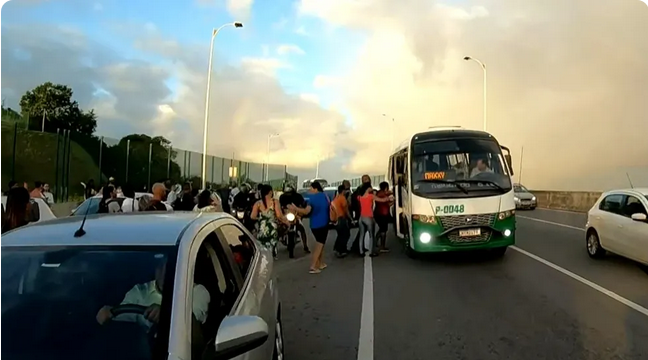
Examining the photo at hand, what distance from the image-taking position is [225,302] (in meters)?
3.75

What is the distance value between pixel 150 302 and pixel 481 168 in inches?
450

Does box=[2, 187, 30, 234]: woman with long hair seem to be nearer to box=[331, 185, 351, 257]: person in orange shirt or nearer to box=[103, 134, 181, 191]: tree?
box=[331, 185, 351, 257]: person in orange shirt

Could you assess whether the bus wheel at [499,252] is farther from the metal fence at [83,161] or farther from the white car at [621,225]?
the metal fence at [83,161]

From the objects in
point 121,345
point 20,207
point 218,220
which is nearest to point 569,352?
point 218,220

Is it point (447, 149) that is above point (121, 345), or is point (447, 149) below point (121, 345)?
above

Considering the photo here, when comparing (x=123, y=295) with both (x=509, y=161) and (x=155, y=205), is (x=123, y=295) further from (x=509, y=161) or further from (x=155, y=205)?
(x=509, y=161)

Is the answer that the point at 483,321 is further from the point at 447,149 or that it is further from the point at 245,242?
the point at 447,149

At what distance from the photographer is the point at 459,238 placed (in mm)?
13266

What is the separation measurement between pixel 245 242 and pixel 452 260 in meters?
9.86

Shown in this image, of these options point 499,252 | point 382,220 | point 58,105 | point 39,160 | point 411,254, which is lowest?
point 411,254

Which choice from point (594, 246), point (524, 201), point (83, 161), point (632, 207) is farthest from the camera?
point (524, 201)

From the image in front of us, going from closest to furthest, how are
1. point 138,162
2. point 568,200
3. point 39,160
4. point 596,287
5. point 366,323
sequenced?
point 366,323
point 596,287
point 39,160
point 138,162
point 568,200

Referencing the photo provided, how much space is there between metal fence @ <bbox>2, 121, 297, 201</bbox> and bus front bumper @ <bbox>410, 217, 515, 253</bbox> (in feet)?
39.6

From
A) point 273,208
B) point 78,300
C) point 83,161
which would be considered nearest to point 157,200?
point 273,208
